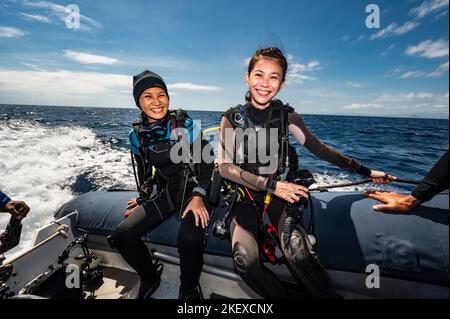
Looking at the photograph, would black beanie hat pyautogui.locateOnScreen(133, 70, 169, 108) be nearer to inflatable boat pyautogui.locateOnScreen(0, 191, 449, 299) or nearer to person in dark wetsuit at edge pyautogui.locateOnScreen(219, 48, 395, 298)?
person in dark wetsuit at edge pyautogui.locateOnScreen(219, 48, 395, 298)

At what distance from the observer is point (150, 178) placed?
2879 mm

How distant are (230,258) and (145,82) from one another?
7.48 ft

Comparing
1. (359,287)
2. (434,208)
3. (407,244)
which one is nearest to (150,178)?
(359,287)

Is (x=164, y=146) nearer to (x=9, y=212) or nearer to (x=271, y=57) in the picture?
(x=271, y=57)

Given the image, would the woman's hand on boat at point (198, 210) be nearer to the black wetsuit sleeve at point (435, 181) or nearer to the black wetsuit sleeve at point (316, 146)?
the black wetsuit sleeve at point (316, 146)

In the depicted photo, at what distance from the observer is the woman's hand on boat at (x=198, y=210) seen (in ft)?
7.64

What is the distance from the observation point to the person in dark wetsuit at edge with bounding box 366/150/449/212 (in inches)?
70.1

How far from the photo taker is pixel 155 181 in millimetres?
2852

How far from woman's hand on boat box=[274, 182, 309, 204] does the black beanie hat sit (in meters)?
1.83

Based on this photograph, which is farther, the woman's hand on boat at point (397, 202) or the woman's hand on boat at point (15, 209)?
the woman's hand on boat at point (15, 209)

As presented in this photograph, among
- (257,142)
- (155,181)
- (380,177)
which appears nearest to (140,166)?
(155,181)

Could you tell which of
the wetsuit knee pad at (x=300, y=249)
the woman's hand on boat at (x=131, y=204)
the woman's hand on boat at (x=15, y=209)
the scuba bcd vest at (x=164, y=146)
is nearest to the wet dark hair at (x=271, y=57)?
the scuba bcd vest at (x=164, y=146)

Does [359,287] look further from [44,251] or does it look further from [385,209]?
[44,251]

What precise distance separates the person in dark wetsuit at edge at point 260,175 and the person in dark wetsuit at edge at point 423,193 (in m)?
0.24
